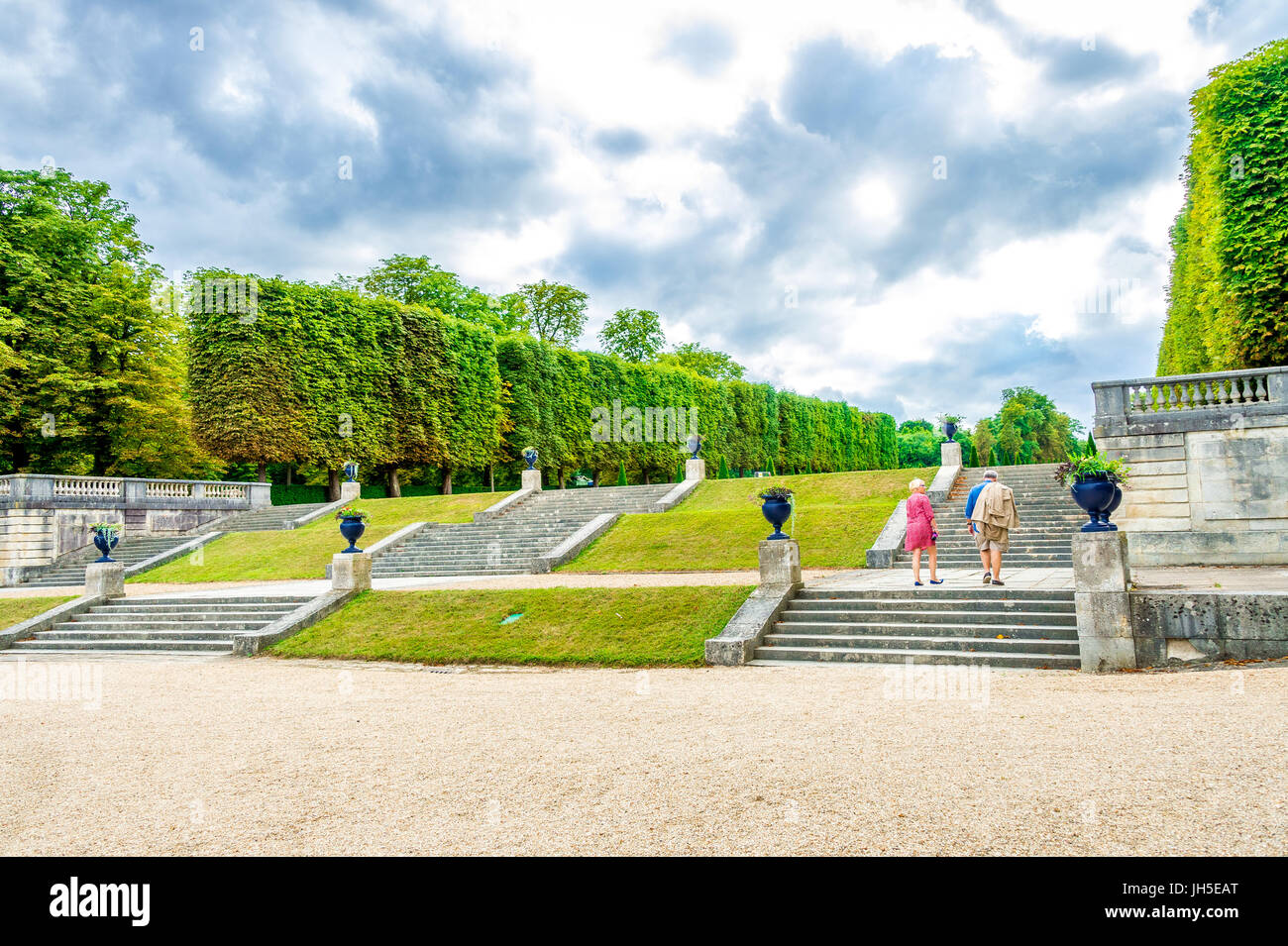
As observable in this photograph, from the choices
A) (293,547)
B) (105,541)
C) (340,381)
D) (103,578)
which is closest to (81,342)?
(340,381)

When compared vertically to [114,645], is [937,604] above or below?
above

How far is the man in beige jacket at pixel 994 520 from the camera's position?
1187 cm

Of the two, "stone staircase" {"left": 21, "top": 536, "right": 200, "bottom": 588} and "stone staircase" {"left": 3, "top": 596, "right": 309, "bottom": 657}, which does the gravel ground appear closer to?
"stone staircase" {"left": 3, "top": 596, "right": 309, "bottom": 657}

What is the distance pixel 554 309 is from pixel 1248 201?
41599 millimetres

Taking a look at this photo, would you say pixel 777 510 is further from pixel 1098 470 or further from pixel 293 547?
pixel 293 547

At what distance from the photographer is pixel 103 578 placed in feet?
56.6

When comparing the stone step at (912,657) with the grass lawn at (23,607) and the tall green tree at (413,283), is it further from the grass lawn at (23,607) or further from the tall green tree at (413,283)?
the tall green tree at (413,283)

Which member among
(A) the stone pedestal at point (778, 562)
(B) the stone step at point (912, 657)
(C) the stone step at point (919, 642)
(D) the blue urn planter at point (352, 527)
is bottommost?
(B) the stone step at point (912, 657)

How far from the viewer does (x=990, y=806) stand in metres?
4.37

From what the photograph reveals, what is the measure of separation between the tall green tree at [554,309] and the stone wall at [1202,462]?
4109 cm

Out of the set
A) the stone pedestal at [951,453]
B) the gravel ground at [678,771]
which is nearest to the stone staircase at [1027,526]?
the stone pedestal at [951,453]

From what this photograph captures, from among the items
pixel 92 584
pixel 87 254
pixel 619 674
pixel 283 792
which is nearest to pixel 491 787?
pixel 283 792

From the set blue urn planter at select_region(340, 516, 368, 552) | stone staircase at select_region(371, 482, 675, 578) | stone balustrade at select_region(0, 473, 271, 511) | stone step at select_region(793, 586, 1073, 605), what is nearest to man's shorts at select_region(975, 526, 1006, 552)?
stone step at select_region(793, 586, 1073, 605)
